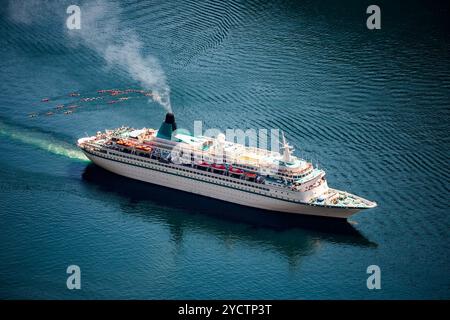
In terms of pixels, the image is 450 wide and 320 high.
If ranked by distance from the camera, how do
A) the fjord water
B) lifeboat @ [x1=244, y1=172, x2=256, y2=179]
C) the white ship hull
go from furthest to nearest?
lifeboat @ [x1=244, y1=172, x2=256, y2=179] < the white ship hull < the fjord water

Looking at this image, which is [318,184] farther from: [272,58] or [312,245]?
[272,58]

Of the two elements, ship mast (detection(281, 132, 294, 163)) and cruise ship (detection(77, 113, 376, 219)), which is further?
ship mast (detection(281, 132, 294, 163))

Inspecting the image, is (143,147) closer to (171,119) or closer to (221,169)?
(171,119)

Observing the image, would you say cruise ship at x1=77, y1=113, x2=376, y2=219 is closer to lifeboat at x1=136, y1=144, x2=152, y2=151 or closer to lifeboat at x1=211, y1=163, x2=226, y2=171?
lifeboat at x1=136, y1=144, x2=152, y2=151

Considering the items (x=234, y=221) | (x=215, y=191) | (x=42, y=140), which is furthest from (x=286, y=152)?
(x=42, y=140)

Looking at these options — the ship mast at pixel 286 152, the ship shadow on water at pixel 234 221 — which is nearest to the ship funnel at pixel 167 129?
the ship shadow on water at pixel 234 221

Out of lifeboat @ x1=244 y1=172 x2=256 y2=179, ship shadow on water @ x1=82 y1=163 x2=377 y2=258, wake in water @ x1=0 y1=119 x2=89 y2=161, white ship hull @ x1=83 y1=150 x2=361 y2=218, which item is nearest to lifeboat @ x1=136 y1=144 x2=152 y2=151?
white ship hull @ x1=83 y1=150 x2=361 y2=218
